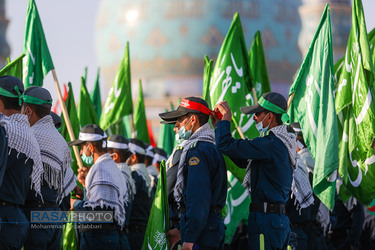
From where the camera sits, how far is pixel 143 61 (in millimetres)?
47969

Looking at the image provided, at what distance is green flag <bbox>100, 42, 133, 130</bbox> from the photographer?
13414mm

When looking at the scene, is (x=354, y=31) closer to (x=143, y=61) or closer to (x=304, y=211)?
(x=304, y=211)

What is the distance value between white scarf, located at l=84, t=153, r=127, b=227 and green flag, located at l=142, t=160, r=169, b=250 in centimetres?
111

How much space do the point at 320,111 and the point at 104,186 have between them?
2.47 meters

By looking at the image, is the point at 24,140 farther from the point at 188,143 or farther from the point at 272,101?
the point at 272,101

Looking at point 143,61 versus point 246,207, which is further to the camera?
point 143,61

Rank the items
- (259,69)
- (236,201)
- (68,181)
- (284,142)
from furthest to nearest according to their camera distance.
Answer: (259,69)
(236,201)
(68,181)
(284,142)

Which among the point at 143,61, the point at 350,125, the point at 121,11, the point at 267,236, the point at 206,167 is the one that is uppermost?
the point at 121,11

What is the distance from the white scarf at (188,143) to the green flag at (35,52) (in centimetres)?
377

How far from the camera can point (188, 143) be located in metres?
6.95

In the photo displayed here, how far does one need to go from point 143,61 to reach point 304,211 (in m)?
39.0

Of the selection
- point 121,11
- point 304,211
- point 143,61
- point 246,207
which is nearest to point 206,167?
point 304,211

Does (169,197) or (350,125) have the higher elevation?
(350,125)

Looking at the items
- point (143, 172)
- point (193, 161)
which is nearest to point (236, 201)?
point (143, 172)
